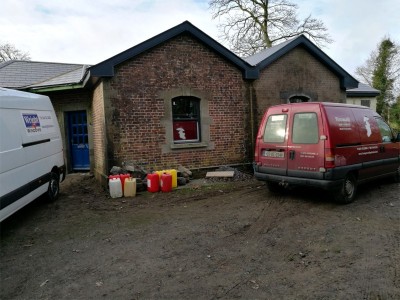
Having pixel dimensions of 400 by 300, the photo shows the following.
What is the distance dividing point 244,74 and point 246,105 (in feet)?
3.51

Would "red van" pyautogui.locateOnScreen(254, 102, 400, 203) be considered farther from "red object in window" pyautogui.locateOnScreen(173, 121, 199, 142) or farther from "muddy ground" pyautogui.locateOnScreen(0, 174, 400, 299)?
"red object in window" pyautogui.locateOnScreen(173, 121, 199, 142)

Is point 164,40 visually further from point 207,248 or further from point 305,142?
point 207,248

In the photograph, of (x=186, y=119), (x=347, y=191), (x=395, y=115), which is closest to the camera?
(x=347, y=191)

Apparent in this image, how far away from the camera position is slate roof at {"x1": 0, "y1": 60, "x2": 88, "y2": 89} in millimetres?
11797

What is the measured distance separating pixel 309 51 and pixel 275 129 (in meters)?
6.77

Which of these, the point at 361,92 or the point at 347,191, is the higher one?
the point at 361,92

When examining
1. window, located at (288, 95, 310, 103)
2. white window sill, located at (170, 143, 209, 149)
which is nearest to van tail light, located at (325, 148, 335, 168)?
white window sill, located at (170, 143, 209, 149)

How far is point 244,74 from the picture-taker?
10.5 meters

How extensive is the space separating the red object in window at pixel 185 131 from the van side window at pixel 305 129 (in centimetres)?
427

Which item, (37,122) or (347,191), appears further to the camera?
(37,122)

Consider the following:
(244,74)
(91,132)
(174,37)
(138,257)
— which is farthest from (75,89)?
(138,257)

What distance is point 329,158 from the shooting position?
575 cm

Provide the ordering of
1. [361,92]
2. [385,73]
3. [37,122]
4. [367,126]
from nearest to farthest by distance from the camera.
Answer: [37,122] < [367,126] < [361,92] < [385,73]

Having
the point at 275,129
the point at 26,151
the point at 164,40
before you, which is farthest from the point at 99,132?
the point at 275,129
